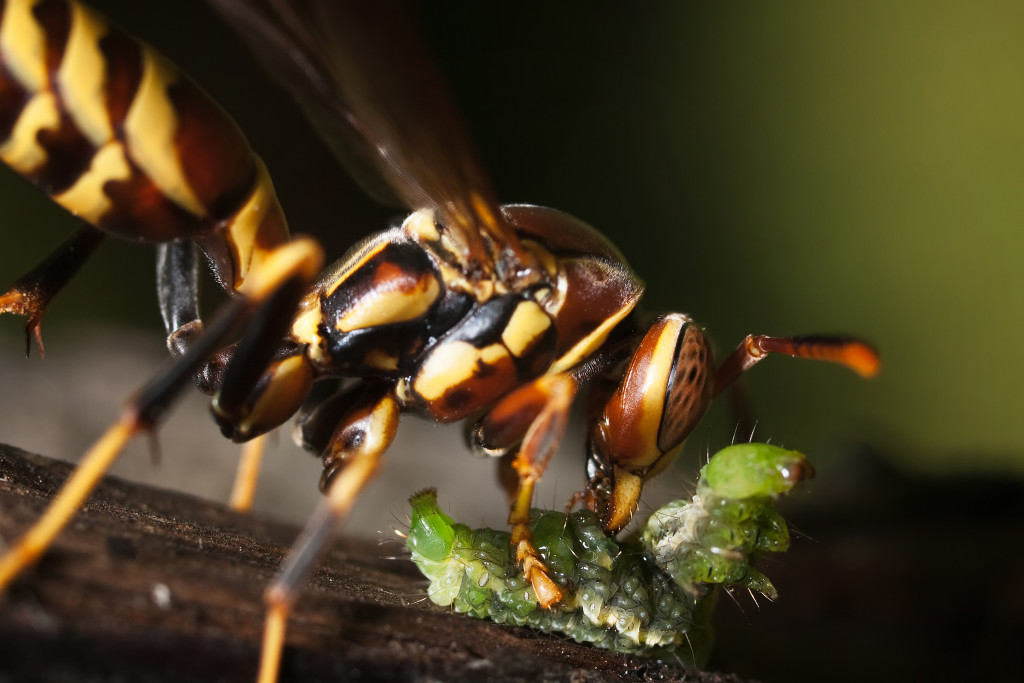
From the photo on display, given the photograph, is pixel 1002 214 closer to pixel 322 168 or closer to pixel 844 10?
pixel 844 10

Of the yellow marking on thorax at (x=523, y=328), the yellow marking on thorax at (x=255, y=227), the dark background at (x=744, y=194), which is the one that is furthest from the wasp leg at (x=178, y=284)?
the dark background at (x=744, y=194)

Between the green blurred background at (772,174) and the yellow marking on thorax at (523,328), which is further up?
the green blurred background at (772,174)

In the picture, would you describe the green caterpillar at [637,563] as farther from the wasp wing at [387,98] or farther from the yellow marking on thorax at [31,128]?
the yellow marking on thorax at [31,128]

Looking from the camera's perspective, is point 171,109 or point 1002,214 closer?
point 171,109

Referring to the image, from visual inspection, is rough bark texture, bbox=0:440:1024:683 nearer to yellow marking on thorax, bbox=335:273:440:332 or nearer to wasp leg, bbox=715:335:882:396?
yellow marking on thorax, bbox=335:273:440:332

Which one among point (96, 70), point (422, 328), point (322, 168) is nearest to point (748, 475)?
point (422, 328)

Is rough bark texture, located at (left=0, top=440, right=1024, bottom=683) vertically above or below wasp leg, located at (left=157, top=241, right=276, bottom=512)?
below

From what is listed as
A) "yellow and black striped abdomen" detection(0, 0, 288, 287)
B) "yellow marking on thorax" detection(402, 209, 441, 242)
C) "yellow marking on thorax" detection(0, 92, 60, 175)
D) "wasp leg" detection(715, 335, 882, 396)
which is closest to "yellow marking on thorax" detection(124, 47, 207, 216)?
"yellow and black striped abdomen" detection(0, 0, 288, 287)
